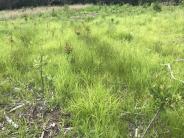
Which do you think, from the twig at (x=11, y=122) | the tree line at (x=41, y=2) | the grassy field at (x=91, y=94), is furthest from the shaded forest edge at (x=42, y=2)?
the twig at (x=11, y=122)

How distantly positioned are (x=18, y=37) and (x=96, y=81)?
359 cm

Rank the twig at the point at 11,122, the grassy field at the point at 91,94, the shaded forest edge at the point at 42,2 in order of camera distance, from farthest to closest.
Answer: the shaded forest edge at the point at 42,2 < the twig at the point at 11,122 < the grassy field at the point at 91,94

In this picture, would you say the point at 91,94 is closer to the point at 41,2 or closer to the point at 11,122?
the point at 11,122

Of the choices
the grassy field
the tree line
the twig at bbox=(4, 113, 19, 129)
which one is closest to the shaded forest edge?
the tree line

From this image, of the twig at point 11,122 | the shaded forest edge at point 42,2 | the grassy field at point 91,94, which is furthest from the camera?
the shaded forest edge at point 42,2

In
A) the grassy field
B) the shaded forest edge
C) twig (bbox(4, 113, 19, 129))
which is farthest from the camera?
the shaded forest edge

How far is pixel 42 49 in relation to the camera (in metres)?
5.21

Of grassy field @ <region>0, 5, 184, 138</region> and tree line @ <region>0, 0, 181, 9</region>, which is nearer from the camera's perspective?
grassy field @ <region>0, 5, 184, 138</region>

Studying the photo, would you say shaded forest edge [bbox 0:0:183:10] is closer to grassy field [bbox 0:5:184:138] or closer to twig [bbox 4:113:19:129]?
grassy field [bbox 0:5:184:138]

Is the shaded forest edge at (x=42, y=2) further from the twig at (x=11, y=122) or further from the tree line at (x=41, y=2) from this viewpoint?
the twig at (x=11, y=122)

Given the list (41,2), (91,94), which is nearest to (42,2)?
(41,2)

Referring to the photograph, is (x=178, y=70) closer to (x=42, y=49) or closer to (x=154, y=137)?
(x=154, y=137)

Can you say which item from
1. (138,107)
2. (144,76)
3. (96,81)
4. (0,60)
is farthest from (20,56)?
(138,107)

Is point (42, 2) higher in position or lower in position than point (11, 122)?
higher
